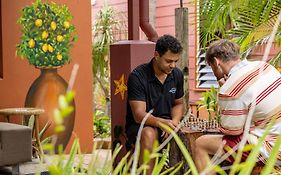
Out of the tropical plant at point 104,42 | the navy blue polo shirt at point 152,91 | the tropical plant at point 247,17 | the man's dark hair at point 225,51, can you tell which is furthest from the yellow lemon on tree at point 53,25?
the man's dark hair at point 225,51

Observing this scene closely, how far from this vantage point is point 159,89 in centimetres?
476

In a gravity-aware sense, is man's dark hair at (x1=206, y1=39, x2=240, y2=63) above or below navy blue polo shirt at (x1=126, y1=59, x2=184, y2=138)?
above

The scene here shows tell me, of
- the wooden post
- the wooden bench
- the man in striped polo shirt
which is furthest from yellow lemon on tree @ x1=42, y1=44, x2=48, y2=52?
the man in striped polo shirt

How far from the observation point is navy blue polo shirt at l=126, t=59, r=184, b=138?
15.4 feet

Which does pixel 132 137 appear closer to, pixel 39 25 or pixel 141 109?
pixel 141 109

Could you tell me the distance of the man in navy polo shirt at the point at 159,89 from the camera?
4.62 metres

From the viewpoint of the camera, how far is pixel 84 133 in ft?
27.2

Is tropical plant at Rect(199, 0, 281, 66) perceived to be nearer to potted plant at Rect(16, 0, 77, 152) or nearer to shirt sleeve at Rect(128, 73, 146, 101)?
shirt sleeve at Rect(128, 73, 146, 101)

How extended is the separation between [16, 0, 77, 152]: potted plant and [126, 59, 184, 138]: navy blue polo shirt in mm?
2961

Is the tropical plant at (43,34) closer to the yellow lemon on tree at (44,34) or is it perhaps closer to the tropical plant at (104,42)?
the yellow lemon on tree at (44,34)

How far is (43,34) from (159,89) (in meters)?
3.20

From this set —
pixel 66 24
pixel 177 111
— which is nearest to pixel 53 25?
pixel 66 24

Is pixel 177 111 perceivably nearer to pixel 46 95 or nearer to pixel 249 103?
pixel 249 103

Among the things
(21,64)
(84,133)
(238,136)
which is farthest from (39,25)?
(238,136)
